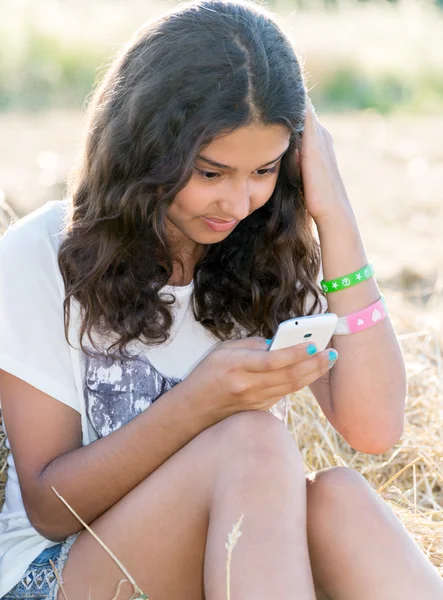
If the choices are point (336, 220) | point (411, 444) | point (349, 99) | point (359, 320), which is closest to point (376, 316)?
point (359, 320)

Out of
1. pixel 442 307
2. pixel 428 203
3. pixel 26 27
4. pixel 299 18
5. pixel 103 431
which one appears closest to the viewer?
pixel 103 431

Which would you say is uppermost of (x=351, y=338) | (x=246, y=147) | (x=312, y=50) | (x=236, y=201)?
(x=246, y=147)

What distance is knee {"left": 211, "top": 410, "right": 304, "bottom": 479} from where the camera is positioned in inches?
78.2

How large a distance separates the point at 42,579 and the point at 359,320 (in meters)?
0.99

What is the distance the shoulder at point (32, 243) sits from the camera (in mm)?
2230

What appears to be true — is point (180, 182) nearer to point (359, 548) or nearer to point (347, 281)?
point (347, 281)

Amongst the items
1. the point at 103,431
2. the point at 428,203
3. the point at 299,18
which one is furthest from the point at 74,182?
the point at 299,18

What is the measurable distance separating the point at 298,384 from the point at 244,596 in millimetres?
459

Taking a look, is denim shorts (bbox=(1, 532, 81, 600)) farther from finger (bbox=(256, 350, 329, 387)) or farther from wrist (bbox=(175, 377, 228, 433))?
finger (bbox=(256, 350, 329, 387))

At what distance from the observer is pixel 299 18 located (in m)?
14.7

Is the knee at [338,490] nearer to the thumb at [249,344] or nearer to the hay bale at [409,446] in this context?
the thumb at [249,344]

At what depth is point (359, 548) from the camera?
2.02 m

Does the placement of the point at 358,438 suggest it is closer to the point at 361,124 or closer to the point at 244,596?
the point at 244,596

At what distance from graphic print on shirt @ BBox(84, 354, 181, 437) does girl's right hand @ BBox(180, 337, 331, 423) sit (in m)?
0.25
